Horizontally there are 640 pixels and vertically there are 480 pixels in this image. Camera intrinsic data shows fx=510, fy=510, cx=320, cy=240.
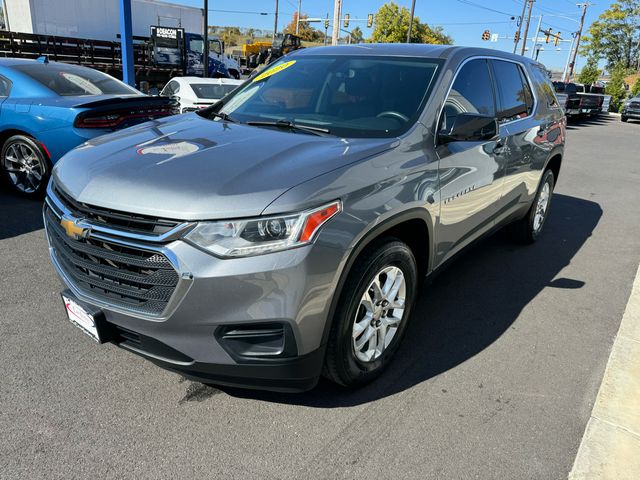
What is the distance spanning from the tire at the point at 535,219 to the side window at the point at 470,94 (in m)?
1.60

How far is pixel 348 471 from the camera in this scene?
225 cm

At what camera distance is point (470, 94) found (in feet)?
11.6

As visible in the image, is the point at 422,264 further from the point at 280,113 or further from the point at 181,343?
the point at 181,343

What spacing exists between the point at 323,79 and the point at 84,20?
82.7 feet

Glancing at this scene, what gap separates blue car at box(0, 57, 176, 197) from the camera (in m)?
5.42

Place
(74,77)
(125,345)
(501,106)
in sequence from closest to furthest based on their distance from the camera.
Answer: (125,345) → (501,106) → (74,77)

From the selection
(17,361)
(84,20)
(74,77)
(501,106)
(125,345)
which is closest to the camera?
(125,345)

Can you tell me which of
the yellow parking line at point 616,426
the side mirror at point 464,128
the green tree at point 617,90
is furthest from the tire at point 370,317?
the green tree at point 617,90

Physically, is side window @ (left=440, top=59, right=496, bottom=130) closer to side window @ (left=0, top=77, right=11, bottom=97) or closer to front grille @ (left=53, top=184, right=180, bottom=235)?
front grille @ (left=53, top=184, right=180, bottom=235)

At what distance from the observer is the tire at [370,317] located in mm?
2416

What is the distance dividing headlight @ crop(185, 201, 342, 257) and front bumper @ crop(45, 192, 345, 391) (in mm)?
32

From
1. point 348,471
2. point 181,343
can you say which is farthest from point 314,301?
point 348,471

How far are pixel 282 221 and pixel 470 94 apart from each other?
6.86 feet

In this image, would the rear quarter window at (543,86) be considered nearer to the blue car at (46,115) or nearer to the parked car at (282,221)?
the parked car at (282,221)
